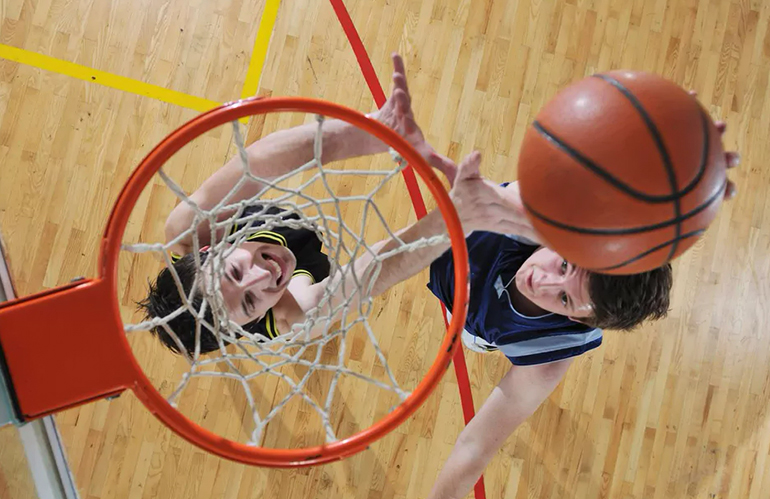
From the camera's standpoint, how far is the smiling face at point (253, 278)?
1.79 meters

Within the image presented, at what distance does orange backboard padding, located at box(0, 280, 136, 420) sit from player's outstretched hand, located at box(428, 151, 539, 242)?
88cm

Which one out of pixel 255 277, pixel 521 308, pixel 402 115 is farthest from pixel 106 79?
pixel 521 308

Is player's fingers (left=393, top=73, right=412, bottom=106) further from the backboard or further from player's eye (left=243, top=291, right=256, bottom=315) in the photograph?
the backboard

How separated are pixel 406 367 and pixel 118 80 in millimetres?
1820

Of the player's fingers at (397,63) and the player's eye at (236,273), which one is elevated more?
the player's fingers at (397,63)

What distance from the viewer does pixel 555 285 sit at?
1782 mm

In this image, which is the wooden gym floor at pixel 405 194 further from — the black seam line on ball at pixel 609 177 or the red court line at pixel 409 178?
the black seam line on ball at pixel 609 177

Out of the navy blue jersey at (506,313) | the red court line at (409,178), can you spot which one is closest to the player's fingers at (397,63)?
the navy blue jersey at (506,313)

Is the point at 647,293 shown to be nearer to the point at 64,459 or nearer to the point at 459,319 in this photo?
the point at 459,319

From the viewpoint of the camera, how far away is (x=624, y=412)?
284cm

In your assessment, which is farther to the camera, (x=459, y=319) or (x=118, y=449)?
(x=118, y=449)

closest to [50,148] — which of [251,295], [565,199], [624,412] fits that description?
[251,295]

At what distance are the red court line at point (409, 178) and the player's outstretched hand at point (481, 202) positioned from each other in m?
1.00

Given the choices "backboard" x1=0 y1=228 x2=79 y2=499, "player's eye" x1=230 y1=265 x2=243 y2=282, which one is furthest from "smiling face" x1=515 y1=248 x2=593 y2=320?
"backboard" x1=0 y1=228 x2=79 y2=499
